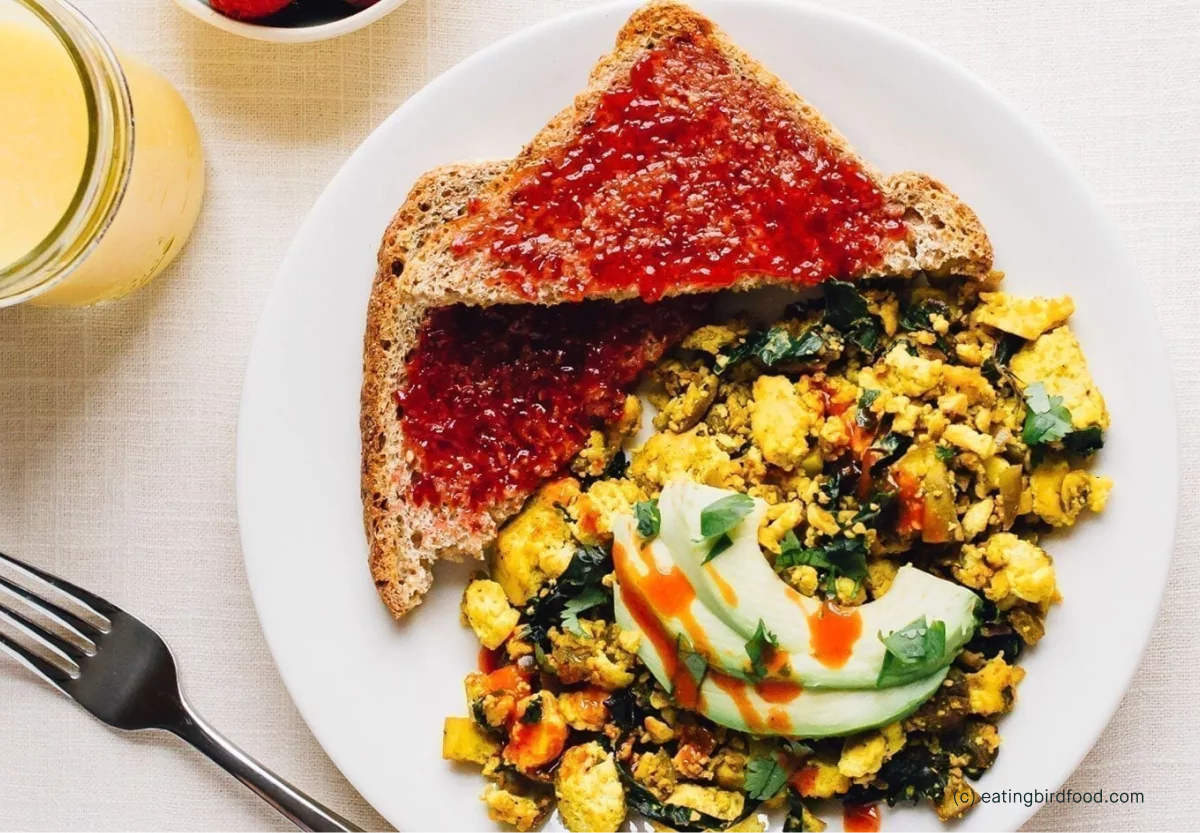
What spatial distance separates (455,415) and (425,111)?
2.66 ft

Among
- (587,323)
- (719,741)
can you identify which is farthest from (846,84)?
(719,741)

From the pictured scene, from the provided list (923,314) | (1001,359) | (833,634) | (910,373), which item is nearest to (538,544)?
(833,634)

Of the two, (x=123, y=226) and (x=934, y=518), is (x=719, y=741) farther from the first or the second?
(x=123, y=226)

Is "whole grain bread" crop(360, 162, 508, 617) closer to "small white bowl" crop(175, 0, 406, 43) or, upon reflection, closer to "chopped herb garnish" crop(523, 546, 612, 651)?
"chopped herb garnish" crop(523, 546, 612, 651)

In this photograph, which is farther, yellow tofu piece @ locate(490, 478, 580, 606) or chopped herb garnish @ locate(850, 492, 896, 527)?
yellow tofu piece @ locate(490, 478, 580, 606)

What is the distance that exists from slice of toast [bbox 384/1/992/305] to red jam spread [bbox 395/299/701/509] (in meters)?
0.14

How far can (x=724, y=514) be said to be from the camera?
2.52 metres

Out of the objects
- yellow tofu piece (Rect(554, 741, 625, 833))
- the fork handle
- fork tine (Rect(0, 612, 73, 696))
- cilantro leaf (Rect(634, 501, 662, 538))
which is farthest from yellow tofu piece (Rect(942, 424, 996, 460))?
fork tine (Rect(0, 612, 73, 696))

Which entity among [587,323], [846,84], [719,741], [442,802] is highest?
[846,84]

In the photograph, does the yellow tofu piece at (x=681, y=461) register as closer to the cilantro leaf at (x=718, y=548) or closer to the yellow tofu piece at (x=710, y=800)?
the cilantro leaf at (x=718, y=548)

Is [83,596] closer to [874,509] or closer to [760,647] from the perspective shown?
[760,647]

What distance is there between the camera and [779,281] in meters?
2.70

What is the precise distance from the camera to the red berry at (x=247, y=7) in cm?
278

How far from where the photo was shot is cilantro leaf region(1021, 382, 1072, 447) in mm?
2564
